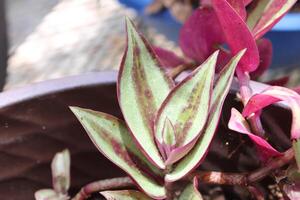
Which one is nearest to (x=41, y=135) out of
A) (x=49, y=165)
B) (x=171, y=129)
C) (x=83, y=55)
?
(x=49, y=165)

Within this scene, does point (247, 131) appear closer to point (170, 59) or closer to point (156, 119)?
point (156, 119)

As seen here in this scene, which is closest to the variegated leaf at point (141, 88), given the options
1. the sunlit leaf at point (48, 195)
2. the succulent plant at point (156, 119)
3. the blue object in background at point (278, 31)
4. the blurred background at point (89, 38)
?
the succulent plant at point (156, 119)

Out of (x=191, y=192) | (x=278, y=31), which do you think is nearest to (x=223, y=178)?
(x=191, y=192)

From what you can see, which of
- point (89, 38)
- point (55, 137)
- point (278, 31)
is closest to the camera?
point (55, 137)

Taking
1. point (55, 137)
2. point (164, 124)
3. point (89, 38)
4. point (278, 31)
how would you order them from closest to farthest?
point (164, 124) → point (55, 137) → point (278, 31) → point (89, 38)

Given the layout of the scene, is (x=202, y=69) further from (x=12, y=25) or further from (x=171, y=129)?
(x=12, y=25)
